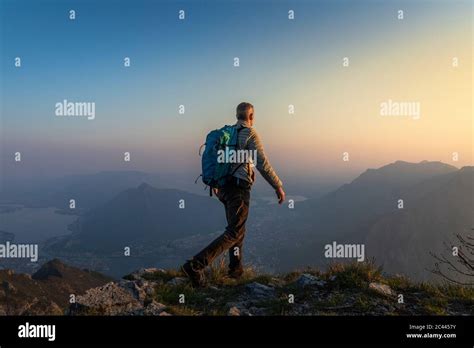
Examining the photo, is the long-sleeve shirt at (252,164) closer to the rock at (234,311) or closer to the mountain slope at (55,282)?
the rock at (234,311)

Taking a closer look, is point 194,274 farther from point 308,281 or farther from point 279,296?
point 308,281

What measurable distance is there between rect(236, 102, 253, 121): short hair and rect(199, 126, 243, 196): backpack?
0.28m

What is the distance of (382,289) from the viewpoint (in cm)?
691

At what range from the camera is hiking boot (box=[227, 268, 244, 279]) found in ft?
26.1

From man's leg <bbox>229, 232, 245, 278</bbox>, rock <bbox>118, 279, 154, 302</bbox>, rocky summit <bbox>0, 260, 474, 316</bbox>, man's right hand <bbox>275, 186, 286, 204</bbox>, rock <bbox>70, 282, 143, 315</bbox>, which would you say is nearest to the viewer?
rock <bbox>70, 282, 143, 315</bbox>

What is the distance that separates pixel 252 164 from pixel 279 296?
2.36m

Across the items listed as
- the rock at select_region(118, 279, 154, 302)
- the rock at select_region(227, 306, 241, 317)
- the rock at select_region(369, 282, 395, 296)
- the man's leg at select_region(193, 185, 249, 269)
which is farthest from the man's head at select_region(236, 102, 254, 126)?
the rock at select_region(369, 282, 395, 296)

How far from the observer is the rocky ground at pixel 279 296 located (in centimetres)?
604

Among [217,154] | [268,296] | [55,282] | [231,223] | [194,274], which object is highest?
[217,154]

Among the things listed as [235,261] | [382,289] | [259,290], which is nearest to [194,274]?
[235,261]

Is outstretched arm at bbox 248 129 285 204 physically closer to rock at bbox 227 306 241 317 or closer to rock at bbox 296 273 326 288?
rock at bbox 296 273 326 288
